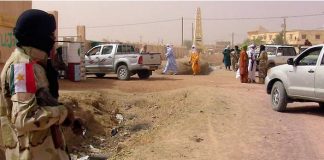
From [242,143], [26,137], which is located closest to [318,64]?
[242,143]

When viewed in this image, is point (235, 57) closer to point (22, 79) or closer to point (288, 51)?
point (288, 51)

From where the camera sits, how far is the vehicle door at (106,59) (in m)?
20.6

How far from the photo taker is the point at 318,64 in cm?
951

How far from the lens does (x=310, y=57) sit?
10023 millimetres

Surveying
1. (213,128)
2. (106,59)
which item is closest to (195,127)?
(213,128)

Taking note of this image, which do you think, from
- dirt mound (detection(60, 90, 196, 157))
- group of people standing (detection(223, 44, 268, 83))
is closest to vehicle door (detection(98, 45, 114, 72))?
dirt mound (detection(60, 90, 196, 157))

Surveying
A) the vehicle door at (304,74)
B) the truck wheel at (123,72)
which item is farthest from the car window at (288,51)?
the vehicle door at (304,74)

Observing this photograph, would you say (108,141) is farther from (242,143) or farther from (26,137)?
(26,137)

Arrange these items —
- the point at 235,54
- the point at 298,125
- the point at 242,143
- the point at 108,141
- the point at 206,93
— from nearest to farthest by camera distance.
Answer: the point at 242,143 → the point at 298,125 → the point at 108,141 → the point at 206,93 → the point at 235,54

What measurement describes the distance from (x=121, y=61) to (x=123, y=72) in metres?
0.49

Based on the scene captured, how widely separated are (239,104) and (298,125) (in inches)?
91.1

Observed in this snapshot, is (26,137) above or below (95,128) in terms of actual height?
above

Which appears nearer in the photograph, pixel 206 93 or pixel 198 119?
pixel 198 119

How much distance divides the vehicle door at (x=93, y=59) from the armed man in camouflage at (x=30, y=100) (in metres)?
18.3
